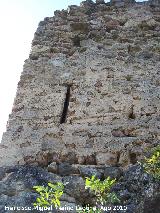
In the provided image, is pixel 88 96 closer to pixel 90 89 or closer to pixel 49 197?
pixel 90 89

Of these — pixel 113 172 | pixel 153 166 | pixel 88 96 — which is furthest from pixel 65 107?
pixel 153 166

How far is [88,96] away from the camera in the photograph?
16.4 feet

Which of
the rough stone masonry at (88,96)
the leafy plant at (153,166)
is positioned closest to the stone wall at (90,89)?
the rough stone masonry at (88,96)

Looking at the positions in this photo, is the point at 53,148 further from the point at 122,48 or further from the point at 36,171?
the point at 122,48

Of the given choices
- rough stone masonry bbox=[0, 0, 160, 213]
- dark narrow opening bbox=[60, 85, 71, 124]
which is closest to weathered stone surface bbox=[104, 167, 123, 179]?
rough stone masonry bbox=[0, 0, 160, 213]

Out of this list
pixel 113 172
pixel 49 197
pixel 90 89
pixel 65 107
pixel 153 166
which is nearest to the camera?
pixel 49 197

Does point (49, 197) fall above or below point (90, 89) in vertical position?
below

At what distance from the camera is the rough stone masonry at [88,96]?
14.1 feet

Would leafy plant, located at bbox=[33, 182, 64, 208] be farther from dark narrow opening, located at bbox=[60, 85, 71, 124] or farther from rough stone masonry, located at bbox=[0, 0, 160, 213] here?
dark narrow opening, located at bbox=[60, 85, 71, 124]

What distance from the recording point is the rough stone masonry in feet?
14.1

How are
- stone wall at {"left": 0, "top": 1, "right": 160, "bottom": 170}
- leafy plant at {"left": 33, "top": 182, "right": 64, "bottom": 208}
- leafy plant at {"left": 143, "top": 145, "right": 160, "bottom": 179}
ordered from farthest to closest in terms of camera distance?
stone wall at {"left": 0, "top": 1, "right": 160, "bottom": 170}
leafy plant at {"left": 143, "top": 145, "right": 160, "bottom": 179}
leafy plant at {"left": 33, "top": 182, "right": 64, "bottom": 208}

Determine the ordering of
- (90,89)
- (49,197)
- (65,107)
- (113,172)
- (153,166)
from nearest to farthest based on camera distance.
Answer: (49,197) < (153,166) < (113,172) < (65,107) < (90,89)

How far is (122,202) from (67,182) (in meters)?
0.59

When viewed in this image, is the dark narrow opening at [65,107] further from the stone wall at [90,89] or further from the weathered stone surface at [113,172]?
the weathered stone surface at [113,172]
